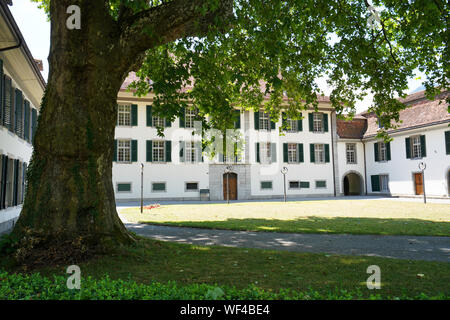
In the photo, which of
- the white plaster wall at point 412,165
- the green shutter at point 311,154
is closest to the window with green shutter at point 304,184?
the green shutter at point 311,154

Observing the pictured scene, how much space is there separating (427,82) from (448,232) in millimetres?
3643

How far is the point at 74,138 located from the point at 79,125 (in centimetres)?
22

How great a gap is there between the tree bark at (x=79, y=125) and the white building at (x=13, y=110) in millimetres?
2668

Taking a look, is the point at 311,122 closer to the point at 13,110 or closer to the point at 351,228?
the point at 351,228

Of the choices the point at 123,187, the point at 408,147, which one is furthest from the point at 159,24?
the point at 408,147

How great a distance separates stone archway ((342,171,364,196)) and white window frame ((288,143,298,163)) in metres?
6.46

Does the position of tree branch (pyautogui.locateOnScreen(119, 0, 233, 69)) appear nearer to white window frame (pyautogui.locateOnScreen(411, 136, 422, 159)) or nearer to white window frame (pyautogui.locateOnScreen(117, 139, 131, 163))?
Answer: white window frame (pyautogui.locateOnScreen(117, 139, 131, 163))

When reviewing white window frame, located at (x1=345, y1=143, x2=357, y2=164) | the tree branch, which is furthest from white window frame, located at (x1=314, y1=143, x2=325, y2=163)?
the tree branch

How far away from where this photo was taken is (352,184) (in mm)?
34188

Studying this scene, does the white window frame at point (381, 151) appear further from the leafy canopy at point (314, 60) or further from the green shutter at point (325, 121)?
the leafy canopy at point (314, 60)

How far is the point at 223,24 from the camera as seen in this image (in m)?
6.24

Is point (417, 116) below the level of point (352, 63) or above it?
above

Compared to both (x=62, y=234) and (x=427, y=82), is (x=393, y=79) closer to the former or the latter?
(x=427, y=82)
